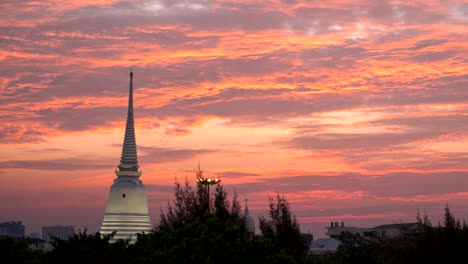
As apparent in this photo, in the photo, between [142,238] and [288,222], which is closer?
[142,238]

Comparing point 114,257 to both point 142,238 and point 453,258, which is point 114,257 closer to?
point 142,238

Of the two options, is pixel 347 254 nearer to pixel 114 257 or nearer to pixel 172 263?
pixel 114 257

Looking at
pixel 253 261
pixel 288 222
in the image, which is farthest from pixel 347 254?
pixel 253 261

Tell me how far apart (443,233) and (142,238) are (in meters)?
16.3

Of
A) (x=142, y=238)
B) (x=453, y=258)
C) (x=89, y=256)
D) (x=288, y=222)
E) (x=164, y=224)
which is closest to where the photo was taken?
(x=453, y=258)

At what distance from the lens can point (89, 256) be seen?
56312 mm

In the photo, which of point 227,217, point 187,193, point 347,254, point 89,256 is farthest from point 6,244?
point 347,254

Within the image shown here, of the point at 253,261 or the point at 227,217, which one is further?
the point at 227,217

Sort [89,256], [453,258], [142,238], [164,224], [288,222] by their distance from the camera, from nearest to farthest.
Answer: [453,258] < [142,238] < [288,222] < [89,256] < [164,224]

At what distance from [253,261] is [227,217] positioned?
11.5 meters

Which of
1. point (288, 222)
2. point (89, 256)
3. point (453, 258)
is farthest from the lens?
point (89, 256)

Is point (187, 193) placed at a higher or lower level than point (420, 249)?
higher

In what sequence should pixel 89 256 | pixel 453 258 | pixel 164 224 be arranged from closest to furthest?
pixel 453 258
pixel 89 256
pixel 164 224

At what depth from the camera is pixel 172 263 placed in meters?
41.7
